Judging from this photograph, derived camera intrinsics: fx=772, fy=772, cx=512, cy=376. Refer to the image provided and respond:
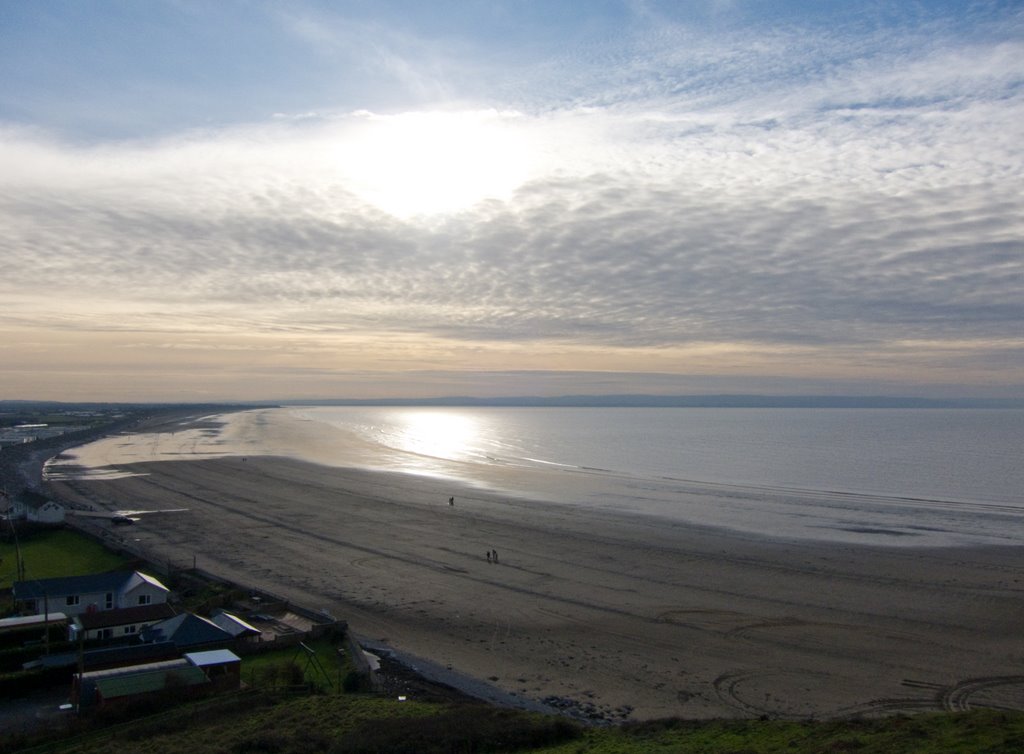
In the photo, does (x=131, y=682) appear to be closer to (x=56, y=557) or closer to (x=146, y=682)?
(x=146, y=682)

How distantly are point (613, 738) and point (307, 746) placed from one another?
24.0 feet

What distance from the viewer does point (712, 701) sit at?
22484mm

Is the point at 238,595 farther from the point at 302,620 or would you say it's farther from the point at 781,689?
the point at 781,689

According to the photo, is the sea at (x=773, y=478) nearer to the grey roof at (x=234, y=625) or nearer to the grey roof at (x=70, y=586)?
the grey roof at (x=234, y=625)

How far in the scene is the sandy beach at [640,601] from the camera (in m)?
23.7

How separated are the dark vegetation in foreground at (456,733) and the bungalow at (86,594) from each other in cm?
1036

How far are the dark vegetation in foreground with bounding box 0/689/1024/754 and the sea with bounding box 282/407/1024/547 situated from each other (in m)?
29.1

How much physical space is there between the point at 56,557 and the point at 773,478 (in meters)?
60.0

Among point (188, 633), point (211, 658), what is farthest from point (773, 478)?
point (211, 658)

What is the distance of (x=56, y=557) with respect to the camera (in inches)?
Result: 1641

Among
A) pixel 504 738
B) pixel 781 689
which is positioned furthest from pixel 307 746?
pixel 781 689

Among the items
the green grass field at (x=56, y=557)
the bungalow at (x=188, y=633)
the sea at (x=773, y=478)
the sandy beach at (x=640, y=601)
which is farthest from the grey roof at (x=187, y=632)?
the sea at (x=773, y=478)

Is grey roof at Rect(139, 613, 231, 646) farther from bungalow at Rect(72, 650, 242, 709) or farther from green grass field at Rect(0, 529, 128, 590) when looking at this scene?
green grass field at Rect(0, 529, 128, 590)

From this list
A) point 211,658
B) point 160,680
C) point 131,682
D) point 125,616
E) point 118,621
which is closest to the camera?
point 131,682
